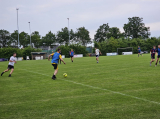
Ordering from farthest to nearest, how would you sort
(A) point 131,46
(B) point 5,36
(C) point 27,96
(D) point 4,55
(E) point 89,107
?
(B) point 5,36 → (A) point 131,46 → (D) point 4,55 → (C) point 27,96 → (E) point 89,107

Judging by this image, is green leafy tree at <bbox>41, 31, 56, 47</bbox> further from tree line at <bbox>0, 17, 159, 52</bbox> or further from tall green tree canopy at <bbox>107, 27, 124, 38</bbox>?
tall green tree canopy at <bbox>107, 27, 124, 38</bbox>

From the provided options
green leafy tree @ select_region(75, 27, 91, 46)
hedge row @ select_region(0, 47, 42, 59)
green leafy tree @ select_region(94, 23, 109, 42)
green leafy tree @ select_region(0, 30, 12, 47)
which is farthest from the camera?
green leafy tree @ select_region(94, 23, 109, 42)

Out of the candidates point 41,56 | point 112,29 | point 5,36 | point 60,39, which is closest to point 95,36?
point 112,29

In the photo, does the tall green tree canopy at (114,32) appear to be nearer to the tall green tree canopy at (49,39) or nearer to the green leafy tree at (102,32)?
the green leafy tree at (102,32)

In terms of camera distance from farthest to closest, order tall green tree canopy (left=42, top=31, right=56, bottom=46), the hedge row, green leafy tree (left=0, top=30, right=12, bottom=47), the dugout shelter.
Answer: tall green tree canopy (left=42, top=31, right=56, bottom=46)
green leafy tree (left=0, top=30, right=12, bottom=47)
the dugout shelter
the hedge row

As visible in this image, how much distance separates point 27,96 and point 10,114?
2185mm

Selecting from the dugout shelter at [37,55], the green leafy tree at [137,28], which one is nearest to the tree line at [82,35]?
the green leafy tree at [137,28]

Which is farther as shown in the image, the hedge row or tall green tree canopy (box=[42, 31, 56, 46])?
tall green tree canopy (box=[42, 31, 56, 46])

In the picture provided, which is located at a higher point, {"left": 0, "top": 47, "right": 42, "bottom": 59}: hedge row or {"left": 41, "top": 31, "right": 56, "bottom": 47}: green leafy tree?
{"left": 41, "top": 31, "right": 56, "bottom": 47}: green leafy tree

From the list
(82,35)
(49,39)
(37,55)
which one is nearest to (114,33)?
(82,35)

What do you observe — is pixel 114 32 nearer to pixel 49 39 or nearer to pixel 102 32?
pixel 102 32

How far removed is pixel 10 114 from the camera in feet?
17.6

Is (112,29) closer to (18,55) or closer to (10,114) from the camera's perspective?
(18,55)

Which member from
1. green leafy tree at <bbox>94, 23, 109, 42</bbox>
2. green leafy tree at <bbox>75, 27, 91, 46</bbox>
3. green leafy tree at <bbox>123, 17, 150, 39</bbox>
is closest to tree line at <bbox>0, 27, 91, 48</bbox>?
green leafy tree at <bbox>75, 27, 91, 46</bbox>
